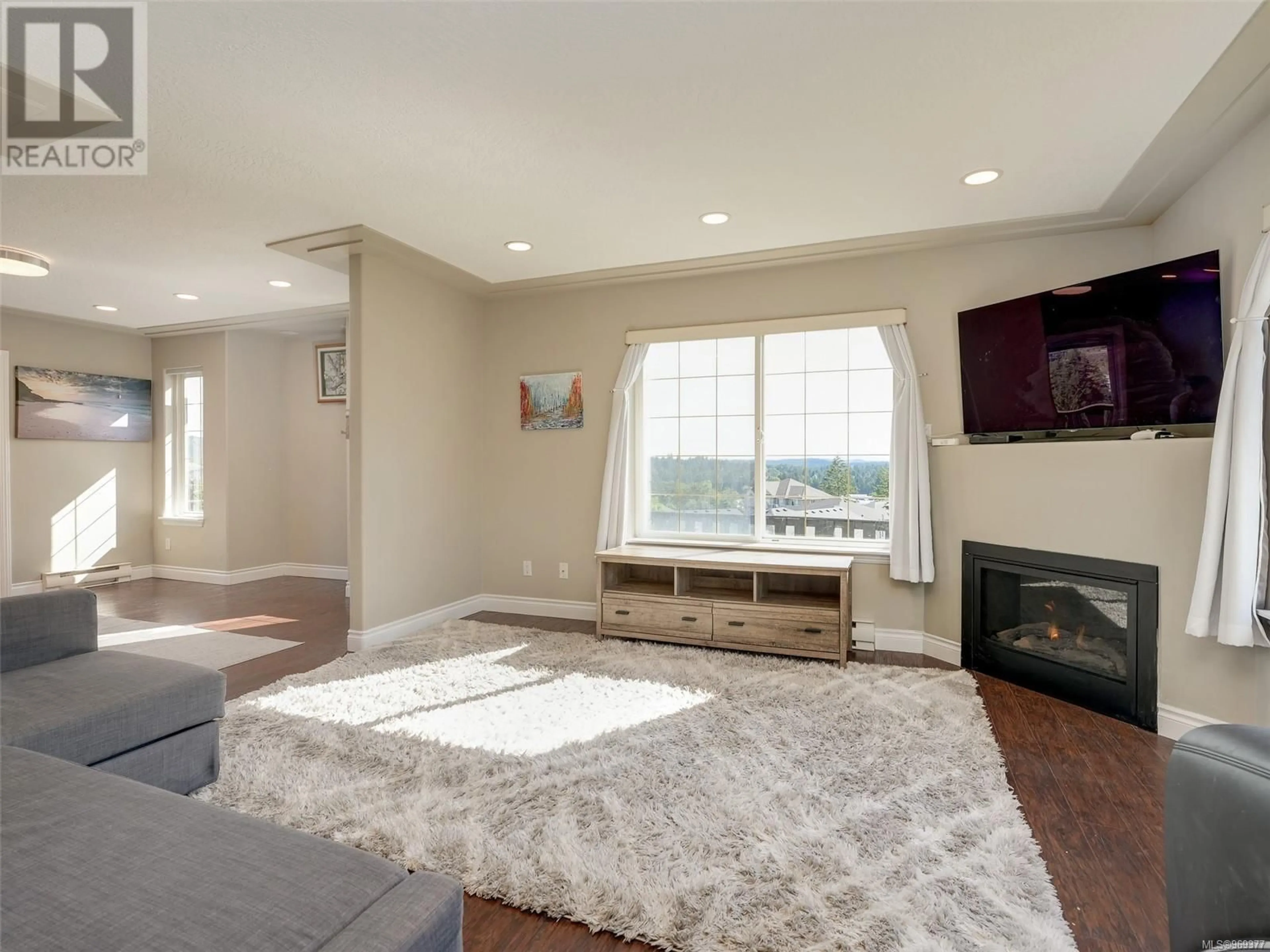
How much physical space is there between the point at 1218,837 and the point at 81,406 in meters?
7.92

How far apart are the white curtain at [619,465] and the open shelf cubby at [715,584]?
0.60 meters

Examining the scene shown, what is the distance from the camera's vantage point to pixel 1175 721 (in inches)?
103

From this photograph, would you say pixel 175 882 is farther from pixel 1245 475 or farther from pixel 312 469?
pixel 312 469

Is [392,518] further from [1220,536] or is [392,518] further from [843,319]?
[1220,536]

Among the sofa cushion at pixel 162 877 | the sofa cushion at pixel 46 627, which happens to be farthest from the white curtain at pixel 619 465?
the sofa cushion at pixel 162 877

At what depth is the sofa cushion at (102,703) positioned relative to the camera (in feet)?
5.52

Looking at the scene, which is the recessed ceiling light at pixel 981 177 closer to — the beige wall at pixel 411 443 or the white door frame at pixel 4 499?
the beige wall at pixel 411 443

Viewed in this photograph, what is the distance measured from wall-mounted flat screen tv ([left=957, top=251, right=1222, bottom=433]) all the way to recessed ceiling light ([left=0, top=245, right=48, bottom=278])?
576 centimetres

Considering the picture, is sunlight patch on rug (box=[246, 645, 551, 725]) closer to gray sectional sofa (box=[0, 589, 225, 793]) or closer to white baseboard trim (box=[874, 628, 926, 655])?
gray sectional sofa (box=[0, 589, 225, 793])

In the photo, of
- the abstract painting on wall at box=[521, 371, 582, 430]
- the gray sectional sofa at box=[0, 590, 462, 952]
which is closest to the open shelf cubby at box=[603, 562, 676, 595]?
the abstract painting on wall at box=[521, 371, 582, 430]

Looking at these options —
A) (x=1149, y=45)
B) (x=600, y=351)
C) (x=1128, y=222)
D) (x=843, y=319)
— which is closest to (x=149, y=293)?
(x=600, y=351)

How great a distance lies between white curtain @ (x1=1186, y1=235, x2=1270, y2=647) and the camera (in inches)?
89.0

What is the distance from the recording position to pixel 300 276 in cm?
441

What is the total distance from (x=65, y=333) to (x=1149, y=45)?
7.91 meters
